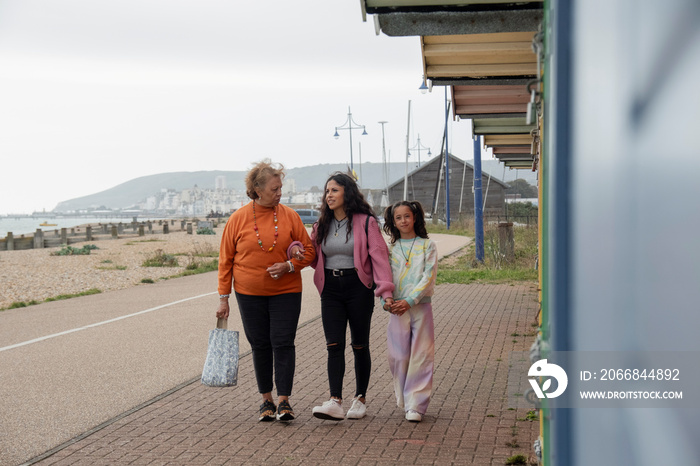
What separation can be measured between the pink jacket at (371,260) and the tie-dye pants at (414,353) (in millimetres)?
259

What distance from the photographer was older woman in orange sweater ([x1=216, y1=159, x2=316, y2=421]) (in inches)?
227

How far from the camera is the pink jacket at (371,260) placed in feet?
18.6

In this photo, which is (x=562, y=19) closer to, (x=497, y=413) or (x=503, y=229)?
(x=497, y=413)

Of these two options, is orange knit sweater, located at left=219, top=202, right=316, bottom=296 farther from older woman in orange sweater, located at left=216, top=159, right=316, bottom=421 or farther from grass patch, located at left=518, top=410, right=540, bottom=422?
grass patch, located at left=518, top=410, right=540, bottom=422

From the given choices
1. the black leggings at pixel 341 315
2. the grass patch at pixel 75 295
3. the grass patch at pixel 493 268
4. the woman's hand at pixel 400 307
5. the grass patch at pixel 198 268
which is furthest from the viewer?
the grass patch at pixel 198 268

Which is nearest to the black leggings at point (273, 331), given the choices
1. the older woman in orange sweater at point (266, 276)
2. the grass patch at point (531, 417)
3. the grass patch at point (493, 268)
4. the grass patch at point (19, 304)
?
the older woman in orange sweater at point (266, 276)

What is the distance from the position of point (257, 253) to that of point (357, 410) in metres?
1.36

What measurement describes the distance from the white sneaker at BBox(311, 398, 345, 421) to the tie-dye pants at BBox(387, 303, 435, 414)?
18.6 inches

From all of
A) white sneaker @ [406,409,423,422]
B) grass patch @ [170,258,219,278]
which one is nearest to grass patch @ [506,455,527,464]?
white sneaker @ [406,409,423,422]

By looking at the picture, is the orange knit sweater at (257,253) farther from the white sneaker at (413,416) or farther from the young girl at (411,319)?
the white sneaker at (413,416)

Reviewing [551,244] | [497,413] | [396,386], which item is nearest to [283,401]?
[396,386]

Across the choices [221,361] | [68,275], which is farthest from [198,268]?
[221,361]

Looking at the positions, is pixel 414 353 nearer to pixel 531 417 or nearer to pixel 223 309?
pixel 531 417

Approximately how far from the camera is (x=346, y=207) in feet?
19.1
